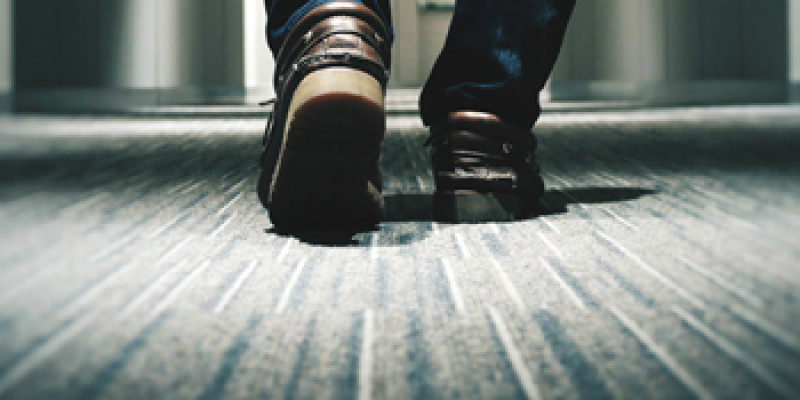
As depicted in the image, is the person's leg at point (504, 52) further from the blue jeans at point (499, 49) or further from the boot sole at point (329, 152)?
the boot sole at point (329, 152)

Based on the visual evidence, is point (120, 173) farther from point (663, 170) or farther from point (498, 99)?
point (663, 170)

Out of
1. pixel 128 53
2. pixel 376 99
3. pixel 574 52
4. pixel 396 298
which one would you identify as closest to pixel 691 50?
pixel 574 52

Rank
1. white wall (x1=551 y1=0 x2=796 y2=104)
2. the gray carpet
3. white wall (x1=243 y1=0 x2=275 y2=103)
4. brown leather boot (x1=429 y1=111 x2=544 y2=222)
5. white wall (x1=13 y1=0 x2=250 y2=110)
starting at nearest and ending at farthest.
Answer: the gray carpet, brown leather boot (x1=429 y1=111 x2=544 y2=222), white wall (x1=13 y1=0 x2=250 y2=110), white wall (x1=551 y1=0 x2=796 y2=104), white wall (x1=243 y1=0 x2=275 y2=103)

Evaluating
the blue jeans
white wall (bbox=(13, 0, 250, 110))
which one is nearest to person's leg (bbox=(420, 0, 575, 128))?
the blue jeans

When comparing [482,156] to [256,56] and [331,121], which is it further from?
[256,56]

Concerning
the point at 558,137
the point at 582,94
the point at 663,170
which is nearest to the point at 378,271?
the point at 663,170

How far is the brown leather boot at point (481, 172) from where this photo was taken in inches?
26.8

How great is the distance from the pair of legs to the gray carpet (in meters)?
0.04

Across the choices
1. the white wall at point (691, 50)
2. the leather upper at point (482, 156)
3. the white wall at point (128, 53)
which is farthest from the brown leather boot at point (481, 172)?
the white wall at point (691, 50)

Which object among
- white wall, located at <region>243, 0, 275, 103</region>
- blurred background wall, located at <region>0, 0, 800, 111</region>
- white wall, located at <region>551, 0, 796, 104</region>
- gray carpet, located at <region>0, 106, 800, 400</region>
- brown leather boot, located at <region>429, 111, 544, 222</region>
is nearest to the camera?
gray carpet, located at <region>0, 106, 800, 400</region>

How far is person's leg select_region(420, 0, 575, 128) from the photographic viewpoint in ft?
2.34

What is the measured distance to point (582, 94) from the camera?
591 centimetres

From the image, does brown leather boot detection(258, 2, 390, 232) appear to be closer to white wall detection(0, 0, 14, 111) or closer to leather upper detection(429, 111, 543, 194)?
leather upper detection(429, 111, 543, 194)

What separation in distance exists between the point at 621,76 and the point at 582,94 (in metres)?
0.67
